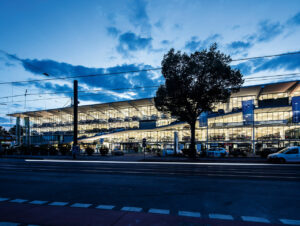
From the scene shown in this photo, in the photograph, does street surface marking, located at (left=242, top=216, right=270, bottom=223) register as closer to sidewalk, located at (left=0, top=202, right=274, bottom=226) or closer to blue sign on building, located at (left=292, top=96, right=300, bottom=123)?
sidewalk, located at (left=0, top=202, right=274, bottom=226)

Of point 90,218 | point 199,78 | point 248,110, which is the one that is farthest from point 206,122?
point 90,218

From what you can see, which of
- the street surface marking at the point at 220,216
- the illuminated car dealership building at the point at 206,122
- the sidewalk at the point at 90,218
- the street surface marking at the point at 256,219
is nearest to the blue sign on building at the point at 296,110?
the illuminated car dealership building at the point at 206,122

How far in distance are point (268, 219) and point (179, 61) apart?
21.8 meters

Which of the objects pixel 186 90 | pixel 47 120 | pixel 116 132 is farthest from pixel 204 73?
pixel 47 120

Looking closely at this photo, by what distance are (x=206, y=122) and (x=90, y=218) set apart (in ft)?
90.8

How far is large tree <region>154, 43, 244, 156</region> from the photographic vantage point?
2391 cm

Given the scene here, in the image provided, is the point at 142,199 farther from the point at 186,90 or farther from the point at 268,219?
the point at 186,90

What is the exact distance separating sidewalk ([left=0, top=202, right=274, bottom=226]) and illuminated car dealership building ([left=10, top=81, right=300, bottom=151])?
2686 centimetres

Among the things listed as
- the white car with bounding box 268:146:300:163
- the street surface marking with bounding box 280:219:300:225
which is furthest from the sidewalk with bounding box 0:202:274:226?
the white car with bounding box 268:146:300:163

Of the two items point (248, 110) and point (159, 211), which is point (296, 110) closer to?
point (248, 110)

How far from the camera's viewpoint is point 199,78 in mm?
24625

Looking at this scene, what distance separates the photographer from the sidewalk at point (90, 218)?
4426 millimetres

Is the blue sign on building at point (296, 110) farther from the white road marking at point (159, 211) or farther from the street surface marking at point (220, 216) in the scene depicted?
the white road marking at point (159, 211)

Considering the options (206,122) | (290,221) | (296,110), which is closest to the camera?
(290,221)
